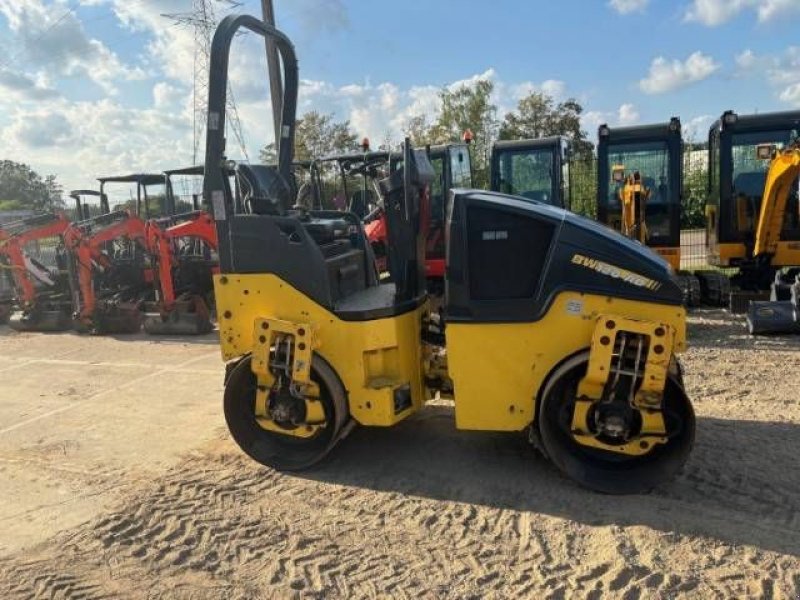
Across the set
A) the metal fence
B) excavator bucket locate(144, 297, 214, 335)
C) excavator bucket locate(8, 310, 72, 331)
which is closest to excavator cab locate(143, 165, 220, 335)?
excavator bucket locate(144, 297, 214, 335)

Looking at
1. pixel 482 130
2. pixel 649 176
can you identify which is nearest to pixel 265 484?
pixel 649 176

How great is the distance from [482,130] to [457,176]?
763 inches

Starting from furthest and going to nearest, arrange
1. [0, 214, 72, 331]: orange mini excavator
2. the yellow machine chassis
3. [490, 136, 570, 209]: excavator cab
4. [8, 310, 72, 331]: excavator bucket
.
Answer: [0, 214, 72, 331]: orange mini excavator
[8, 310, 72, 331]: excavator bucket
[490, 136, 570, 209]: excavator cab
the yellow machine chassis

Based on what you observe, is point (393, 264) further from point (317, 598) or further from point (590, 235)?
point (317, 598)

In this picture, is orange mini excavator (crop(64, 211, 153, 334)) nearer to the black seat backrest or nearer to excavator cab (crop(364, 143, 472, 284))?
excavator cab (crop(364, 143, 472, 284))

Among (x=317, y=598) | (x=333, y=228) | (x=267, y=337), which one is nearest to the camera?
(x=317, y=598)

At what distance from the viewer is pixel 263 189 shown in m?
4.80

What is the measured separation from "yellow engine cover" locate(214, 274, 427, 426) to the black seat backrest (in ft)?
1.69

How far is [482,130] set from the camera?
28750mm

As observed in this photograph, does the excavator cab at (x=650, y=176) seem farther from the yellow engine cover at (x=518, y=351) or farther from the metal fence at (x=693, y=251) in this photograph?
the yellow engine cover at (x=518, y=351)

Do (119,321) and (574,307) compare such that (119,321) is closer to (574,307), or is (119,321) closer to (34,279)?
(34,279)

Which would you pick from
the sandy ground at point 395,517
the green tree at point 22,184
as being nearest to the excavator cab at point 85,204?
the sandy ground at point 395,517

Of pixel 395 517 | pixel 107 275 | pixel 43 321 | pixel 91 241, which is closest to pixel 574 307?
pixel 395 517

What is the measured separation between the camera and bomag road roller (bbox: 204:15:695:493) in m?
3.80
